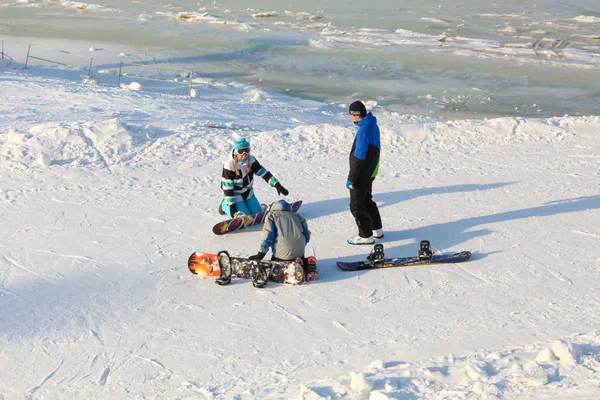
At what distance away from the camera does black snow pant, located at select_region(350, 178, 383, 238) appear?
8156mm

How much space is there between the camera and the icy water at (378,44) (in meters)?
21.5

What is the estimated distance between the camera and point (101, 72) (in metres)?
21.8

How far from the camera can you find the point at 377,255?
7.91 meters

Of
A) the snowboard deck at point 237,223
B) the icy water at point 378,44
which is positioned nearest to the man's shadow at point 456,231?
the snowboard deck at point 237,223

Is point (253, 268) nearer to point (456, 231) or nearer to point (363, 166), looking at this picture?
point (363, 166)

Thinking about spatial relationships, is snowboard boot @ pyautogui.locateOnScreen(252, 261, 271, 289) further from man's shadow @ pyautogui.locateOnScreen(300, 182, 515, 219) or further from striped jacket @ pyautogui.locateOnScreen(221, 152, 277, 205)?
man's shadow @ pyautogui.locateOnScreen(300, 182, 515, 219)

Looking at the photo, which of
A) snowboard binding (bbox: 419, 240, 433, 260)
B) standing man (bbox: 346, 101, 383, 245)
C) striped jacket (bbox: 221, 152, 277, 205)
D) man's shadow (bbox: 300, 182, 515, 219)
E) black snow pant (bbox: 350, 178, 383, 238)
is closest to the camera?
standing man (bbox: 346, 101, 383, 245)

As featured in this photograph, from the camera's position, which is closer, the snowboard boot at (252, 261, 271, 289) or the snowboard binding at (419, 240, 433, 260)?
the snowboard boot at (252, 261, 271, 289)

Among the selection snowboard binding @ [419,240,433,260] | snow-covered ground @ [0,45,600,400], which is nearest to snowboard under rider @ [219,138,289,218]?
snow-covered ground @ [0,45,600,400]

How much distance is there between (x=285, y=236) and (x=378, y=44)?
72.1 ft

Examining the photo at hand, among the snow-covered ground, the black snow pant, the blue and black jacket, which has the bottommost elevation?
the snow-covered ground

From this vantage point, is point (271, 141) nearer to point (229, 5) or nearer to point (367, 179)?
point (367, 179)

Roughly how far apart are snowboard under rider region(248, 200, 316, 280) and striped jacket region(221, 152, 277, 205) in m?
1.39

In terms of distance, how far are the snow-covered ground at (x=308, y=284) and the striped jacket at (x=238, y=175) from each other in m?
0.55
